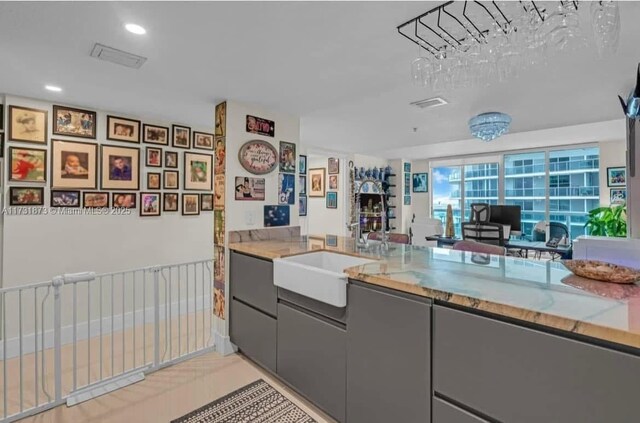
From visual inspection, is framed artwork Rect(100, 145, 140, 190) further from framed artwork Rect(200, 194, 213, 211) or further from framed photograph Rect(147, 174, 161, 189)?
framed artwork Rect(200, 194, 213, 211)

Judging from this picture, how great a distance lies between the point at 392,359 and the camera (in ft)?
4.75

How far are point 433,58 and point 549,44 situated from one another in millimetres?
544

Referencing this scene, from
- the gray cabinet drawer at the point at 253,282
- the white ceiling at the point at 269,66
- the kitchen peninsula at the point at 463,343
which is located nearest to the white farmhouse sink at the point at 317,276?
the kitchen peninsula at the point at 463,343

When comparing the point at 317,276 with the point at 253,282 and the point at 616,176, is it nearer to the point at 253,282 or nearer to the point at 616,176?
the point at 253,282

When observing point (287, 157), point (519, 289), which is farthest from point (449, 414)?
point (287, 157)

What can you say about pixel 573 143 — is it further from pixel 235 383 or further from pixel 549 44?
pixel 235 383

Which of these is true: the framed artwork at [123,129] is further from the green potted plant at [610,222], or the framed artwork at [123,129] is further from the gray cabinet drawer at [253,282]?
the green potted plant at [610,222]

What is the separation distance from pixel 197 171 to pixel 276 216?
4.21 feet

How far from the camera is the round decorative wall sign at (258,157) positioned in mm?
2828

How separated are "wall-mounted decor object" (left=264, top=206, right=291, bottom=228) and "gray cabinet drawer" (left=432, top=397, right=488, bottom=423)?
83.8 inches

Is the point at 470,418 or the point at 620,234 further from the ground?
the point at 620,234

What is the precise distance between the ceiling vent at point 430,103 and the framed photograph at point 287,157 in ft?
4.03

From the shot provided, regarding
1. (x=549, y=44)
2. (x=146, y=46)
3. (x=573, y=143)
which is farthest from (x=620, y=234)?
(x=146, y=46)

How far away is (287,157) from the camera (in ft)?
10.4
